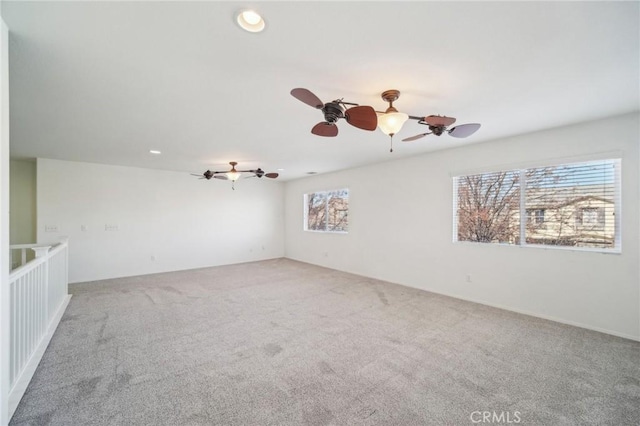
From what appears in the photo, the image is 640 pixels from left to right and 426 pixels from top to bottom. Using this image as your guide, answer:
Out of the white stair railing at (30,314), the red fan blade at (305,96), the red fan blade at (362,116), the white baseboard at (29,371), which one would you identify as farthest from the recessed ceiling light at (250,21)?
the white baseboard at (29,371)

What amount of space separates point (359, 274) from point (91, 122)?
Result: 5281 millimetres

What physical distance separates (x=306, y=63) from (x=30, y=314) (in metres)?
3.38

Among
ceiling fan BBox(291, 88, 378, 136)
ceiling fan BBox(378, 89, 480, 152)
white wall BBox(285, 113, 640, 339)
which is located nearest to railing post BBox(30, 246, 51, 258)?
ceiling fan BBox(291, 88, 378, 136)

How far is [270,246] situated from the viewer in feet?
26.9

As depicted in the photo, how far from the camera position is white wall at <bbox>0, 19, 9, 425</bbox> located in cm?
153

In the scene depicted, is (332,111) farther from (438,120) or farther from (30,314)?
(30,314)

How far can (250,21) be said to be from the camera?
60.4 inches

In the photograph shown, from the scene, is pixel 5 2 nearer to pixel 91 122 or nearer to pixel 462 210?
pixel 91 122

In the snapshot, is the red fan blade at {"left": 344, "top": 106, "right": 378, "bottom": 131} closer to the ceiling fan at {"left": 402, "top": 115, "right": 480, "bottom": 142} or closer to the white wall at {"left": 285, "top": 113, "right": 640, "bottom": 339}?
the ceiling fan at {"left": 402, "top": 115, "right": 480, "bottom": 142}

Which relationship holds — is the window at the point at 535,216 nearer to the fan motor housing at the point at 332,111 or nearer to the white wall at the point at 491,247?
the white wall at the point at 491,247

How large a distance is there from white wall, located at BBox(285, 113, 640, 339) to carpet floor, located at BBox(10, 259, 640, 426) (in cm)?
33

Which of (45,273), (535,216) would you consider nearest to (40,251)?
(45,273)

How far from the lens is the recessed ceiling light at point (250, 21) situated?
4.82ft

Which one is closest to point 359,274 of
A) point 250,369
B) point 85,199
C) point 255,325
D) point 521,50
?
point 255,325
